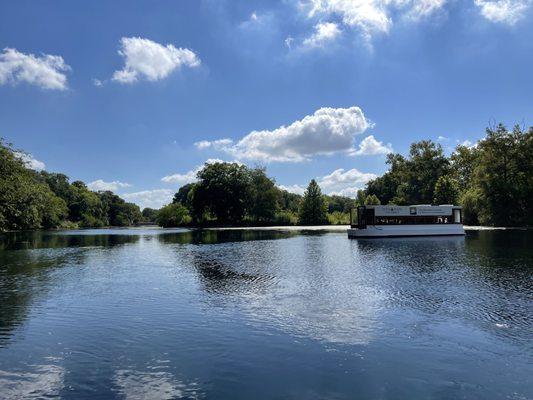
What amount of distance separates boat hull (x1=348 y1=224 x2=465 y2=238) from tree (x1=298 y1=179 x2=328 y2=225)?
189 feet

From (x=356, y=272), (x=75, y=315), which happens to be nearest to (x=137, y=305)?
(x=75, y=315)

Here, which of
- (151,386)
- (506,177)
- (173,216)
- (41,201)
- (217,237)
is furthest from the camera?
(173,216)

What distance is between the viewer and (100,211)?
185750mm

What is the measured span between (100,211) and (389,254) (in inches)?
6693

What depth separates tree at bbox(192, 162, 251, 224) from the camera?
118 m

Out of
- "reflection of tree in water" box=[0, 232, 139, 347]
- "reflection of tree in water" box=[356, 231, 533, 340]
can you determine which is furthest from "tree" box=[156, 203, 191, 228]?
"reflection of tree in water" box=[356, 231, 533, 340]

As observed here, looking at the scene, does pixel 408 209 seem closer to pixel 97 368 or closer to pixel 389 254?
pixel 389 254

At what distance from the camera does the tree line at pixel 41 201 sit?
56.7 meters

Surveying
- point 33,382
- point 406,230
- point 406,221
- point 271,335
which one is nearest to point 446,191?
point 406,221

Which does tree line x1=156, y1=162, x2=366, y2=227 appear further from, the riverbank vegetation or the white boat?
the white boat

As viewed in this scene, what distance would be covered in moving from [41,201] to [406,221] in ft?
195

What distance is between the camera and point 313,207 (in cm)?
11681

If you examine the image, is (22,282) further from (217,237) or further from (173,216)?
(173,216)

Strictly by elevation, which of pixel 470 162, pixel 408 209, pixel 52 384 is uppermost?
pixel 470 162
